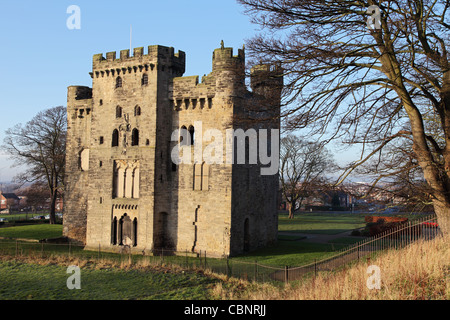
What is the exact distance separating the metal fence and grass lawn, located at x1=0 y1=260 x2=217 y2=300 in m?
2.16

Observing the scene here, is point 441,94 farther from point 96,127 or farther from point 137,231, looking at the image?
point 96,127

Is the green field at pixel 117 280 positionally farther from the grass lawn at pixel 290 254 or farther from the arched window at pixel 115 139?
the arched window at pixel 115 139

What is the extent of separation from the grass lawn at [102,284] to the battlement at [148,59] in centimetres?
1469

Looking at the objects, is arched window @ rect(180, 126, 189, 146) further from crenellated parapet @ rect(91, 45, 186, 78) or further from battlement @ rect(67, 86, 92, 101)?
battlement @ rect(67, 86, 92, 101)

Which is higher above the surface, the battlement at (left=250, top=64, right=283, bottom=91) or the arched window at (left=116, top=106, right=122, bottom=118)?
the arched window at (left=116, top=106, right=122, bottom=118)

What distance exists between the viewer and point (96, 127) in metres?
30.5

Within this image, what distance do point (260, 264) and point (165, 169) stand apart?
10.6 metres

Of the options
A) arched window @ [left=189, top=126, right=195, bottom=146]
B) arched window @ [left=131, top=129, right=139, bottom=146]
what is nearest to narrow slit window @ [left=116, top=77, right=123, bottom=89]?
arched window @ [left=131, top=129, right=139, bottom=146]

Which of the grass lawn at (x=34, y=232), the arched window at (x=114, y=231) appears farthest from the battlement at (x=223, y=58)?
the grass lawn at (x=34, y=232)

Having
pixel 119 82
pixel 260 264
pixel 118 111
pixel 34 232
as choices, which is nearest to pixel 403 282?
pixel 260 264

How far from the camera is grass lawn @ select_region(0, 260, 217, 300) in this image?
14914mm

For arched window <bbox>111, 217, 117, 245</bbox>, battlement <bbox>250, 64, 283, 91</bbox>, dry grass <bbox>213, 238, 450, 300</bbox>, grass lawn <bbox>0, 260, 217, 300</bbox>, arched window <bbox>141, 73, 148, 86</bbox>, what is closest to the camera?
dry grass <bbox>213, 238, 450, 300</bbox>

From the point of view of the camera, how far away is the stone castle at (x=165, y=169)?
26.4 m
